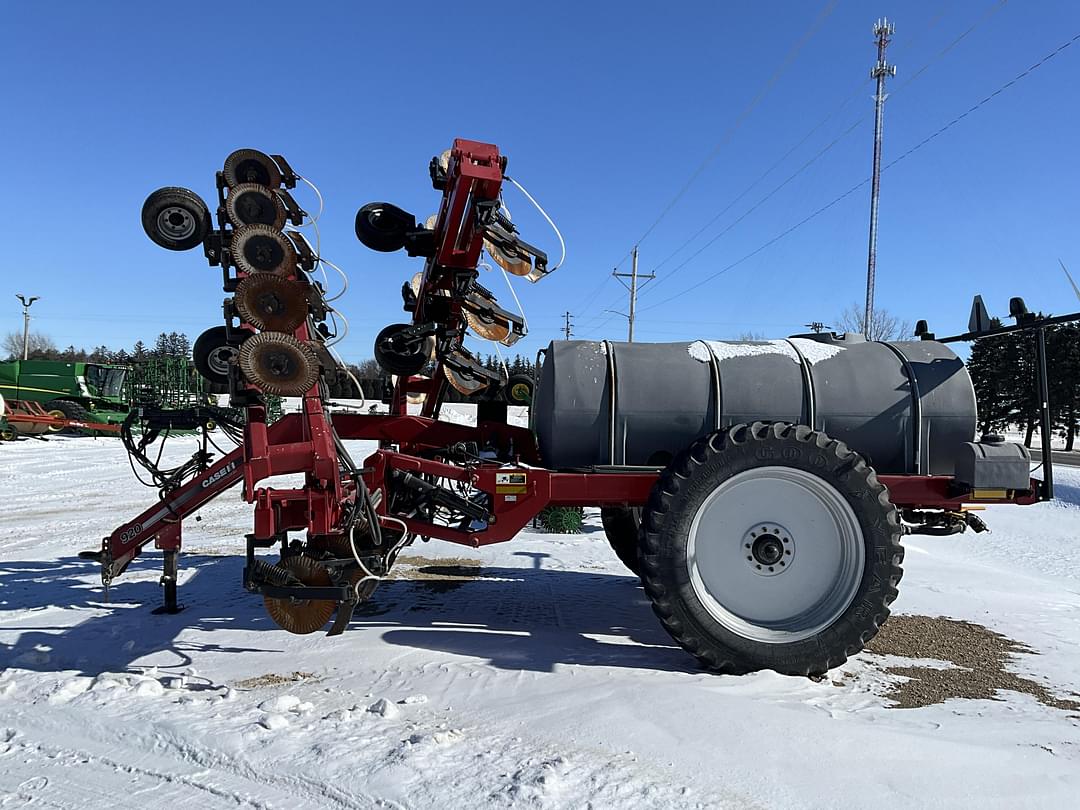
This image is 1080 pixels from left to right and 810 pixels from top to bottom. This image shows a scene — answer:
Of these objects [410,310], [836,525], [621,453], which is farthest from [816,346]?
[410,310]

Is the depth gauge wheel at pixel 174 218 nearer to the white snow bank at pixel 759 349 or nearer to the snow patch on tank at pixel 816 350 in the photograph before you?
the white snow bank at pixel 759 349

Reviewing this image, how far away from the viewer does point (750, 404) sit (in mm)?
4406

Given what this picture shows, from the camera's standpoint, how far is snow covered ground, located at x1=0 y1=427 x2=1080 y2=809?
2.73 meters

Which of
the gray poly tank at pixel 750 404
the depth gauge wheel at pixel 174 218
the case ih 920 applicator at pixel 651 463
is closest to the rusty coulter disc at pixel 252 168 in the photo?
the case ih 920 applicator at pixel 651 463

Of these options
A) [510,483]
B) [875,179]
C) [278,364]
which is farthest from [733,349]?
[875,179]

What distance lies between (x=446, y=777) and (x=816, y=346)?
11.3 ft

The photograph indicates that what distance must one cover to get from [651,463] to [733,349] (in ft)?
3.02

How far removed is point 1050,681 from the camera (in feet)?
13.3

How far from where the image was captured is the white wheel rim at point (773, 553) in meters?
4.14

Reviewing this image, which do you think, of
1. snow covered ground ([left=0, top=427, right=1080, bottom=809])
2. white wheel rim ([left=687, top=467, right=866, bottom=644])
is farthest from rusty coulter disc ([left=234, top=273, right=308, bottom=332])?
white wheel rim ([left=687, top=467, right=866, bottom=644])

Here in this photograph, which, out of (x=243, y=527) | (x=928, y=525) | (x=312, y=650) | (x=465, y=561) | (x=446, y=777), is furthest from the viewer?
(x=243, y=527)

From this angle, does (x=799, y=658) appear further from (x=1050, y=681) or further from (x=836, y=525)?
(x=1050, y=681)

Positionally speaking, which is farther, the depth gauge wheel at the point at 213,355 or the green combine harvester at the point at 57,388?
the green combine harvester at the point at 57,388

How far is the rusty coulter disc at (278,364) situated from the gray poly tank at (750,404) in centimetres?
150
